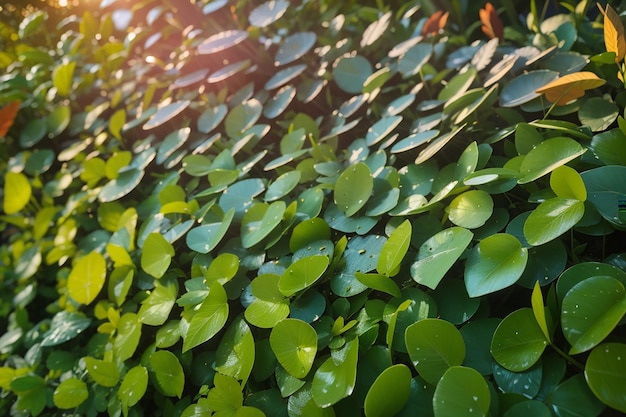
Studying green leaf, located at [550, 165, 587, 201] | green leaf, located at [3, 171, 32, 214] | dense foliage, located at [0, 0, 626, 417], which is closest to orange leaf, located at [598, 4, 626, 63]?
dense foliage, located at [0, 0, 626, 417]

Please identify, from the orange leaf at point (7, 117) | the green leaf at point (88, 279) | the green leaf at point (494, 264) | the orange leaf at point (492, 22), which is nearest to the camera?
the green leaf at point (494, 264)

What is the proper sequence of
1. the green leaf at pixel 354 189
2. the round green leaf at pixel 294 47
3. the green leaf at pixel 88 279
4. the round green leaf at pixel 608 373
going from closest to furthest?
the round green leaf at pixel 608 373, the green leaf at pixel 354 189, the green leaf at pixel 88 279, the round green leaf at pixel 294 47

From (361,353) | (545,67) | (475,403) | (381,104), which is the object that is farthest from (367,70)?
(475,403)

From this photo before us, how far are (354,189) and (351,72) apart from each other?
44cm

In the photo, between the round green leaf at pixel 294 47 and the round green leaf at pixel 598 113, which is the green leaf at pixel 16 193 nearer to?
the round green leaf at pixel 294 47

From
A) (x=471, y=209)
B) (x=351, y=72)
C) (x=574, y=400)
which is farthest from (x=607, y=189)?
(x=351, y=72)

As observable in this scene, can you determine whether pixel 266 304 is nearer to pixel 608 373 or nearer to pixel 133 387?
pixel 133 387

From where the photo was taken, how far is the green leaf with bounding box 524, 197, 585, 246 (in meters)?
0.60

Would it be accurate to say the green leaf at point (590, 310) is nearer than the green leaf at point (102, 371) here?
Yes

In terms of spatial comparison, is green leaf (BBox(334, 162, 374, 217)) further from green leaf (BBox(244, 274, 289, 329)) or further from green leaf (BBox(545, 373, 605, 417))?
green leaf (BBox(545, 373, 605, 417))

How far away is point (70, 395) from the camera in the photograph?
0.86 metres

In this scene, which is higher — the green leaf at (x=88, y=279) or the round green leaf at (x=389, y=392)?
the round green leaf at (x=389, y=392)

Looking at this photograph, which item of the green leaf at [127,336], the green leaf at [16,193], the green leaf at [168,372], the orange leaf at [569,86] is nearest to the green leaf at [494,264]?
the orange leaf at [569,86]

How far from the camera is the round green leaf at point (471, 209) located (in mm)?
683
